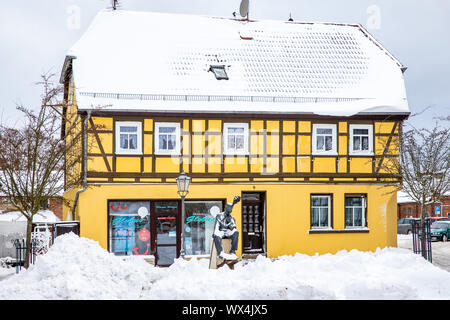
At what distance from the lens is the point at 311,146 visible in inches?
842

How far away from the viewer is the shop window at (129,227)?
20141mm

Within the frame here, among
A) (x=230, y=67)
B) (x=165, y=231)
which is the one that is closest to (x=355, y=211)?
(x=165, y=231)

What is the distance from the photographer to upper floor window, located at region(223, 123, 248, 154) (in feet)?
68.6

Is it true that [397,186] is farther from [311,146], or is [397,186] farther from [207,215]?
[207,215]

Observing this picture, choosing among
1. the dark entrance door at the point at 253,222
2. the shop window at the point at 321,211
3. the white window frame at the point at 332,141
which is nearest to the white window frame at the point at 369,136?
the white window frame at the point at 332,141

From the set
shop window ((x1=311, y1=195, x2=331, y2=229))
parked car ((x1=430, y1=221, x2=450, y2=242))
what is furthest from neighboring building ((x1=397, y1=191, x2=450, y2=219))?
shop window ((x1=311, y1=195, x2=331, y2=229))

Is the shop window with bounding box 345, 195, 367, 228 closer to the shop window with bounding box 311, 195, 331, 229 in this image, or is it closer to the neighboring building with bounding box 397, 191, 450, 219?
the shop window with bounding box 311, 195, 331, 229

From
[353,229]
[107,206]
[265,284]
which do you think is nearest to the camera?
[265,284]

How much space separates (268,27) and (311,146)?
18.8 feet

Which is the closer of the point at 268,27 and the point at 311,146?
the point at 311,146
